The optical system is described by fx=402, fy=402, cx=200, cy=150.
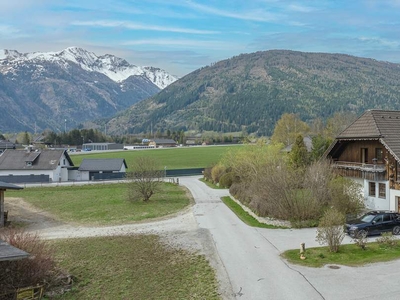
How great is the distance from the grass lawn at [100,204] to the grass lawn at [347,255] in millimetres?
15732

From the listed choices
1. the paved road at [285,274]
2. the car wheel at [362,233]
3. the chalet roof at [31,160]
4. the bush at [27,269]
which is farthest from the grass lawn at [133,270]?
the chalet roof at [31,160]

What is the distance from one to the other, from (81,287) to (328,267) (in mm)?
11212

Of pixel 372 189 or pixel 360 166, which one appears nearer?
pixel 372 189

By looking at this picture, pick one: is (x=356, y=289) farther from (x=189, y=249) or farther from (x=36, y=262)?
(x=36, y=262)

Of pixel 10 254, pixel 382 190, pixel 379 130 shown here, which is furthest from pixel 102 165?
pixel 10 254

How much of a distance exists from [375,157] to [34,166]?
58.4m

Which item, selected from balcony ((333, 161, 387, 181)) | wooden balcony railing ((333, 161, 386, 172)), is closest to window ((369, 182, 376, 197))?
balcony ((333, 161, 387, 181))

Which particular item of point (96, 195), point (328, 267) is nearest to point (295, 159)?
point (96, 195)

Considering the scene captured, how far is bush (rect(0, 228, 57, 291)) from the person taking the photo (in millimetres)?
16188

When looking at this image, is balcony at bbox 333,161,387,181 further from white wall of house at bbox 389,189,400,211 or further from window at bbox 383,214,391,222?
window at bbox 383,214,391,222

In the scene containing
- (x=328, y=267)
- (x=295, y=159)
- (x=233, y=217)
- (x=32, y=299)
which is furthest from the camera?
(x=295, y=159)

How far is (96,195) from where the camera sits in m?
51.0

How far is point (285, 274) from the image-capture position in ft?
58.9

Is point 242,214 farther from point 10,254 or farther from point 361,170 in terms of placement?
point 10,254
